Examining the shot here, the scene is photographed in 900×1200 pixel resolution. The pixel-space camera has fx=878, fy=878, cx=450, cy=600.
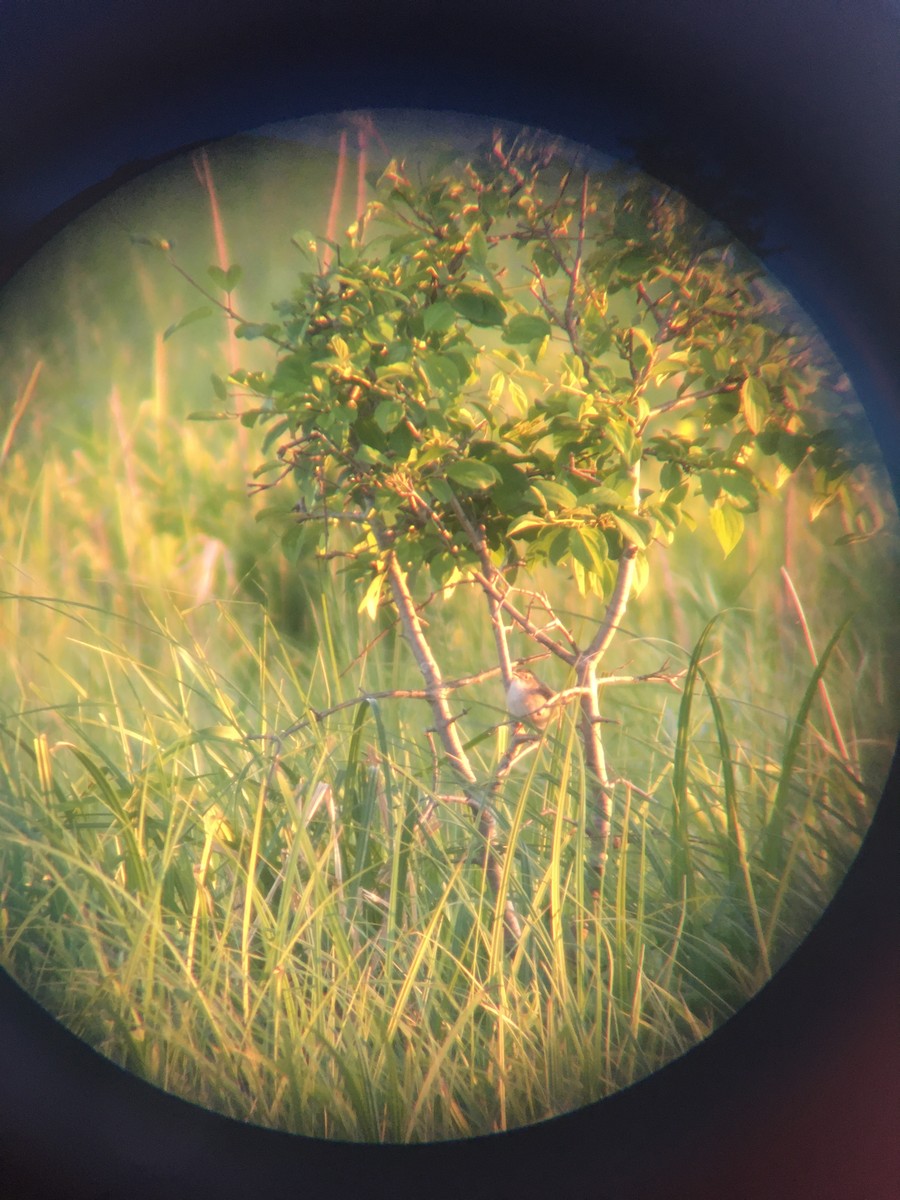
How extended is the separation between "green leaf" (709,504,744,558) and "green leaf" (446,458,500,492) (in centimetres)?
22

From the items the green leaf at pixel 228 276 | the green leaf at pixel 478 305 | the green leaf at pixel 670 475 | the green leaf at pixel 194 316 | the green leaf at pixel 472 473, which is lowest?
the green leaf at pixel 670 475

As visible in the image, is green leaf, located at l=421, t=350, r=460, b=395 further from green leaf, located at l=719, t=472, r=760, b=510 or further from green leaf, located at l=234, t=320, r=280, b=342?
green leaf, located at l=719, t=472, r=760, b=510

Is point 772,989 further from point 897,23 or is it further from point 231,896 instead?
point 897,23

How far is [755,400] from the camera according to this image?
2.76 ft

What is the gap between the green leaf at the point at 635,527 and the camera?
846mm

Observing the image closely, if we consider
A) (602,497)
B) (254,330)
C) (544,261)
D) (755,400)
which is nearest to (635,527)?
(602,497)

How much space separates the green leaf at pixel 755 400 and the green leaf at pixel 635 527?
139 millimetres

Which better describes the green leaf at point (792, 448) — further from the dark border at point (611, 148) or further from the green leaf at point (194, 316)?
the green leaf at point (194, 316)

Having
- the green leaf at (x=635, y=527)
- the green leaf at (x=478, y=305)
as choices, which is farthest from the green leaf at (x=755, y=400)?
the green leaf at (x=478, y=305)

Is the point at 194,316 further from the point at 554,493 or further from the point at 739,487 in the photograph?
the point at 739,487

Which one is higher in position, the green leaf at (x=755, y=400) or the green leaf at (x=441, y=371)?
the green leaf at (x=441, y=371)

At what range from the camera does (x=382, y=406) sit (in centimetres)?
83

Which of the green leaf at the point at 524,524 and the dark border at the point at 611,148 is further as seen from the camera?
the green leaf at the point at 524,524

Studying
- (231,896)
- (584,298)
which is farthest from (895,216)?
(231,896)
